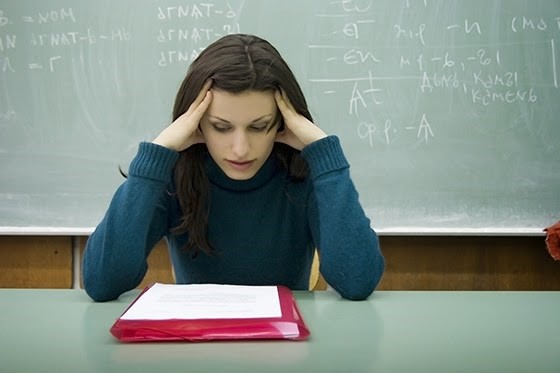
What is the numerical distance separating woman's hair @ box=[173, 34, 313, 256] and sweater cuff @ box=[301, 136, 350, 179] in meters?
0.08

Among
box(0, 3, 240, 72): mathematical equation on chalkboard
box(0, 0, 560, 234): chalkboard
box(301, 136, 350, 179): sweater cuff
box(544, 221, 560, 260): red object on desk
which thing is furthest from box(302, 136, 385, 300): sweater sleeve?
box(544, 221, 560, 260): red object on desk

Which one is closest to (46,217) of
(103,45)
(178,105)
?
(103,45)

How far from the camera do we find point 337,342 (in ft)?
2.22

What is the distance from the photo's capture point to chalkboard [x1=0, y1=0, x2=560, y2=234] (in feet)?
6.49

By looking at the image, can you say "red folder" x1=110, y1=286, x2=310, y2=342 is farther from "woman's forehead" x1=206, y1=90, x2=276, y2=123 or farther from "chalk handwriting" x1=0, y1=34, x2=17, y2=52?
"chalk handwriting" x1=0, y1=34, x2=17, y2=52

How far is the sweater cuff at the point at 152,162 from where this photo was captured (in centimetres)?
106

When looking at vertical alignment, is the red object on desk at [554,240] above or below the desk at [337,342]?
below

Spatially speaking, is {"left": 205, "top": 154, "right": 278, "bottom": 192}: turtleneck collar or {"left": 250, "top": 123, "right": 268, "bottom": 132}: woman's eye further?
{"left": 205, "top": 154, "right": 278, "bottom": 192}: turtleneck collar

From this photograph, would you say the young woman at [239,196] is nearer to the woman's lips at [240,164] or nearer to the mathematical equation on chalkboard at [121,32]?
the woman's lips at [240,164]

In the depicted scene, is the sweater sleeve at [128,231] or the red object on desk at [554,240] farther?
the red object on desk at [554,240]

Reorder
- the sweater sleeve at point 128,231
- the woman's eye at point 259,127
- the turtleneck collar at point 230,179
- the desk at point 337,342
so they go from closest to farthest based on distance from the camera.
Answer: the desk at point 337,342 → the sweater sleeve at point 128,231 → the woman's eye at point 259,127 → the turtleneck collar at point 230,179

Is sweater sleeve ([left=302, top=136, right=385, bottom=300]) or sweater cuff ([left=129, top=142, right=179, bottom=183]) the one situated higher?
sweater cuff ([left=129, top=142, right=179, bottom=183])

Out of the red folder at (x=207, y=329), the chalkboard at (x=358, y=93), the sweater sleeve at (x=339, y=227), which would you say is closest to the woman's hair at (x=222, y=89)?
the sweater sleeve at (x=339, y=227)

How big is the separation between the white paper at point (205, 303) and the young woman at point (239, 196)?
0.15 metres
